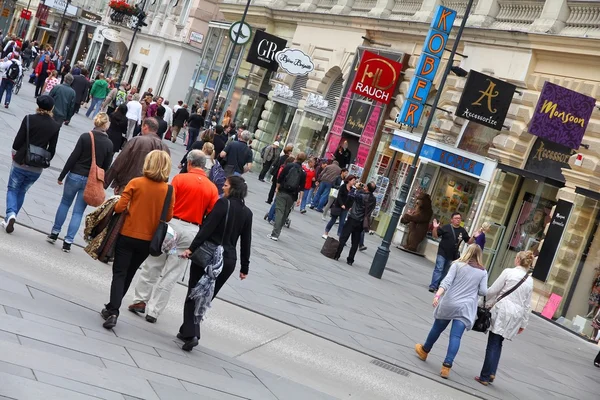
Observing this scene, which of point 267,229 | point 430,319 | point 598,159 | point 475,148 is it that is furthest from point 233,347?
point 475,148

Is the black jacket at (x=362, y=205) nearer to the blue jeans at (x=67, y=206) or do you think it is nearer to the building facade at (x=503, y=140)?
the building facade at (x=503, y=140)

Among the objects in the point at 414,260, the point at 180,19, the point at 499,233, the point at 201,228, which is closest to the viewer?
the point at 201,228

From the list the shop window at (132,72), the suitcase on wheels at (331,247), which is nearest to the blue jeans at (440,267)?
the suitcase on wheels at (331,247)

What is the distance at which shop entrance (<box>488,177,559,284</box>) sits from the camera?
24156 millimetres

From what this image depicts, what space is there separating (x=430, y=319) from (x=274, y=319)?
205 inches

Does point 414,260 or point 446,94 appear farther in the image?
point 446,94

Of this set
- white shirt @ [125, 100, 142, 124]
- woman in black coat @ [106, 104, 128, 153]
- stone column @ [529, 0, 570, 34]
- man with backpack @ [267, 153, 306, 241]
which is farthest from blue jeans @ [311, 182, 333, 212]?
man with backpack @ [267, 153, 306, 241]

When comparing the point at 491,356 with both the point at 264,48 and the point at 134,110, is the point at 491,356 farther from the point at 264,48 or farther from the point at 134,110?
the point at 264,48

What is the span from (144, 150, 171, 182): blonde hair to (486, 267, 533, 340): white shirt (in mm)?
5091

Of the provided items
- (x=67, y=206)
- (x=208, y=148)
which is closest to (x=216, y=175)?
(x=208, y=148)

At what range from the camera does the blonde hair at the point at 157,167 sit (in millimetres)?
9977

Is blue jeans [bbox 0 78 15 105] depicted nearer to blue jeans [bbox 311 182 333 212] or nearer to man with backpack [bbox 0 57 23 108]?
man with backpack [bbox 0 57 23 108]

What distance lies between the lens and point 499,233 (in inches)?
984

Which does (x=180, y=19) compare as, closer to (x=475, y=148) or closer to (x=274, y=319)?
(x=475, y=148)
